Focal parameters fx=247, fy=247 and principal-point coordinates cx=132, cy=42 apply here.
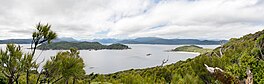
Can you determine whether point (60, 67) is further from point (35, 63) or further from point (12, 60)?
point (12, 60)

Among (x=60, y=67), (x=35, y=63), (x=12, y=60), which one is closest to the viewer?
(x=12, y=60)

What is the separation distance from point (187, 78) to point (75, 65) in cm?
1554

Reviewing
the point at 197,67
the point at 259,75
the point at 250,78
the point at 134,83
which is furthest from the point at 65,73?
the point at 197,67

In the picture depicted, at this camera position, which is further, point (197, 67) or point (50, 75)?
point (197, 67)

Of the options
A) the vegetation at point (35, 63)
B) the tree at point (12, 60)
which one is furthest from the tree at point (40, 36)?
the tree at point (12, 60)

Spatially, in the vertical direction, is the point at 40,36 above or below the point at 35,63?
above

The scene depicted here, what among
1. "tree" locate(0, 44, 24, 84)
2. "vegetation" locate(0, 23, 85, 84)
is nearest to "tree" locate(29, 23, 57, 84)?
"vegetation" locate(0, 23, 85, 84)

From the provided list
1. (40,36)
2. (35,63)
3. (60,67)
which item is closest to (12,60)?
(35,63)

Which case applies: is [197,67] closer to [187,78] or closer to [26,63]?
[187,78]

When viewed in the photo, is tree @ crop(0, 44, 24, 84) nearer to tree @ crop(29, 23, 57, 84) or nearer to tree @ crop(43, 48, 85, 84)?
tree @ crop(29, 23, 57, 84)

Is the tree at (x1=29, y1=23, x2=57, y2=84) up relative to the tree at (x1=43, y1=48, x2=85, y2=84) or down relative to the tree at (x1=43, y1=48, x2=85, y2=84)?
up

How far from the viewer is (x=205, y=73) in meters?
19.4

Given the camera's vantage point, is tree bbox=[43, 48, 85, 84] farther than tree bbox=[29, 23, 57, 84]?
Yes

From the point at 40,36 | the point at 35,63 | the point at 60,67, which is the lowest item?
the point at 60,67
